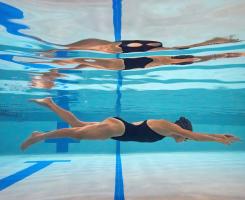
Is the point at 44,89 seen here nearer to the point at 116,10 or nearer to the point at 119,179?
the point at 119,179

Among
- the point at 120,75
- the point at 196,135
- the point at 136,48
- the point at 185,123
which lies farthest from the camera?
the point at 120,75

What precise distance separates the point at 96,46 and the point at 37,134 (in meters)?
5.32

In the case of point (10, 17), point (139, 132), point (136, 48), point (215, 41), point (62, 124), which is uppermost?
point (10, 17)

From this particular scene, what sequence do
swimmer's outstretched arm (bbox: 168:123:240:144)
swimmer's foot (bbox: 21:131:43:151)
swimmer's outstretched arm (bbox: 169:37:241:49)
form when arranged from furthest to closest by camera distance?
swimmer's outstretched arm (bbox: 169:37:241:49) → swimmer's foot (bbox: 21:131:43:151) → swimmer's outstretched arm (bbox: 168:123:240:144)

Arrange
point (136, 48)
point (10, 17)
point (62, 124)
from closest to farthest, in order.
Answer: point (10, 17)
point (136, 48)
point (62, 124)

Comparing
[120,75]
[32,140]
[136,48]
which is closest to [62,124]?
[120,75]

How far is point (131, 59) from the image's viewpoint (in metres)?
13.4

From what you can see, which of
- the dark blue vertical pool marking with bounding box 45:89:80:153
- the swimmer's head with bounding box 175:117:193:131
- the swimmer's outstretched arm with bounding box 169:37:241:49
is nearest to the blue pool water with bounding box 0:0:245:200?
the dark blue vertical pool marking with bounding box 45:89:80:153

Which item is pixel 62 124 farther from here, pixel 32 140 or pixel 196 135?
pixel 196 135

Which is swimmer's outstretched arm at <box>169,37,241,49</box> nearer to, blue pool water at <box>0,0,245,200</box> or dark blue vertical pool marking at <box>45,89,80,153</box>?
blue pool water at <box>0,0,245,200</box>

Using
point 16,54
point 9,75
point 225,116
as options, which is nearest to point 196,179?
point 16,54

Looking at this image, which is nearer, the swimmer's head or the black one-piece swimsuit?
the swimmer's head

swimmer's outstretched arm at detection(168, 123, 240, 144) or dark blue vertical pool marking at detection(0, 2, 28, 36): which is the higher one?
dark blue vertical pool marking at detection(0, 2, 28, 36)

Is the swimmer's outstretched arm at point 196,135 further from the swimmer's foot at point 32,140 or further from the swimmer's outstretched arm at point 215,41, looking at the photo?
the swimmer's outstretched arm at point 215,41
